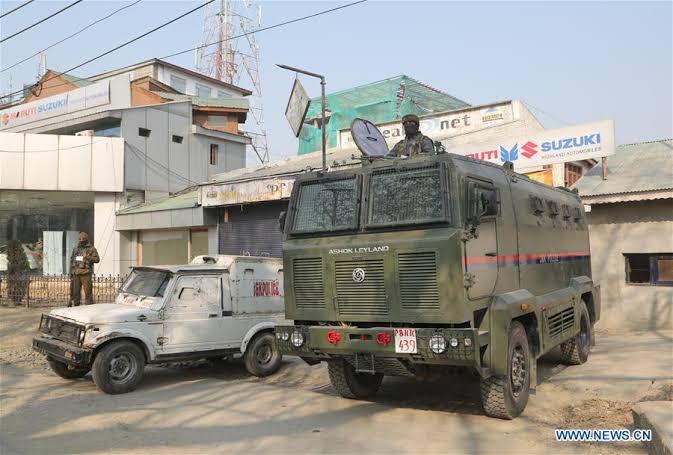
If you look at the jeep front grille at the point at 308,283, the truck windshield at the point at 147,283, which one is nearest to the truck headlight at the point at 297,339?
the jeep front grille at the point at 308,283

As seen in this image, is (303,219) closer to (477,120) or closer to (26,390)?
(26,390)

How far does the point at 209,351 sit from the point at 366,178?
13.4ft

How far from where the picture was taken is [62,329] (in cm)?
793

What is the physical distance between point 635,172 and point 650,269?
7.74 feet

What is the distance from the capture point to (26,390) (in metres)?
7.89

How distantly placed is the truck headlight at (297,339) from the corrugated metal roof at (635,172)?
810 cm

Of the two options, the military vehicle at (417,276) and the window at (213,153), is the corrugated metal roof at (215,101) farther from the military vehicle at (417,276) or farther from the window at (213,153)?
the military vehicle at (417,276)

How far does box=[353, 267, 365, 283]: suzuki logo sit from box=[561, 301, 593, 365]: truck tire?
4207mm

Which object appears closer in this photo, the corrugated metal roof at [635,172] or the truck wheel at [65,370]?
the truck wheel at [65,370]

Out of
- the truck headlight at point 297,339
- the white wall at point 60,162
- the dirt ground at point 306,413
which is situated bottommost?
the dirt ground at point 306,413

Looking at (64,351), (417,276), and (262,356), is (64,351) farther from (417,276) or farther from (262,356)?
(417,276)

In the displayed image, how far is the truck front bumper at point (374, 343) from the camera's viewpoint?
212 inches

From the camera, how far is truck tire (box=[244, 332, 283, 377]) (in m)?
8.95

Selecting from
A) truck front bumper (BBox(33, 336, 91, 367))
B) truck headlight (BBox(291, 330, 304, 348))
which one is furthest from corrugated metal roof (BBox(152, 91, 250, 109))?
truck headlight (BBox(291, 330, 304, 348))
